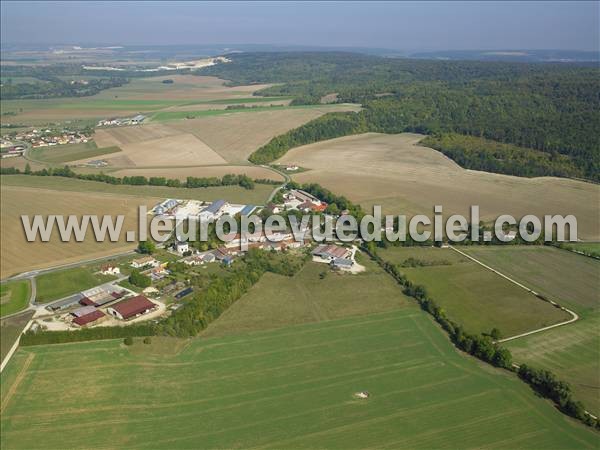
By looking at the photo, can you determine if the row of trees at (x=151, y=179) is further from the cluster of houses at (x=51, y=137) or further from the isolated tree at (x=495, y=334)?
the isolated tree at (x=495, y=334)

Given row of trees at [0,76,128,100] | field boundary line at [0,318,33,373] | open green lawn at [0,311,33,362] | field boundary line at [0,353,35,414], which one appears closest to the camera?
field boundary line at [0,353,35,414]

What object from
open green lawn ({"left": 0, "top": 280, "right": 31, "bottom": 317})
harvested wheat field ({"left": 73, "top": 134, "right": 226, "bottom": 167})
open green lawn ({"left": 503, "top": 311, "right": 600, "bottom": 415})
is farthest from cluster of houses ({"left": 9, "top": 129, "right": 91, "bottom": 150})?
open green lawn ({"left": 503, "top": 311, "right": 600, "bottom": 415})

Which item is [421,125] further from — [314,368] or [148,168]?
[314,368]

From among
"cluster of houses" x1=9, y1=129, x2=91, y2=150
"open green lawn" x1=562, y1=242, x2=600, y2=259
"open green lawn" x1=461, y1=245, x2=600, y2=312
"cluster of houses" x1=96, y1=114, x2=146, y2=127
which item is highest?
"cluster of houses" x1=96, y1=114, x2=146, y2=127

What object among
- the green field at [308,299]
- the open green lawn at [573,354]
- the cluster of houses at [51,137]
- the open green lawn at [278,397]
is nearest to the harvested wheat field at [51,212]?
the open green lawn at [278,397]

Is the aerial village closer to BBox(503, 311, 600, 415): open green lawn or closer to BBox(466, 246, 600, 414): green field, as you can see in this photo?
BBox(466, 246, 600, 414): green field

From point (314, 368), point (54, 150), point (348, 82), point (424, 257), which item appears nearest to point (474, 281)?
point (424, 257)

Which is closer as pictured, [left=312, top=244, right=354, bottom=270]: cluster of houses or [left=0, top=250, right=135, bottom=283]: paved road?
[left=0, top=250, right=135, bottom=283]: paved road
